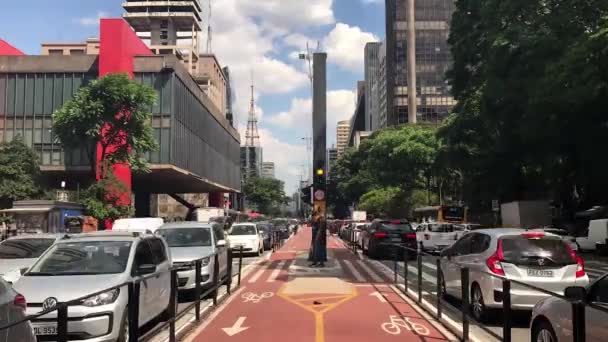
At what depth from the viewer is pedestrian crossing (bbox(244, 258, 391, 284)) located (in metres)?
17.7

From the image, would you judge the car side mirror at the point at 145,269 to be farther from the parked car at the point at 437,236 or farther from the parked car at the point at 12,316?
the parked car at the point at 437,236

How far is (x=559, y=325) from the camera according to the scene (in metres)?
6.34

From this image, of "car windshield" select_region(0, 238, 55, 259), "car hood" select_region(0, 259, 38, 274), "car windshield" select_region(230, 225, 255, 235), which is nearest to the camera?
"car hood" select_region(0, 259, 38, 274)

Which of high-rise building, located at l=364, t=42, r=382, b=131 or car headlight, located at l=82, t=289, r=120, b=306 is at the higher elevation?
high-rise building, located at l=364, t=42, r=382, b=131

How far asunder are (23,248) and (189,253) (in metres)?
3.62

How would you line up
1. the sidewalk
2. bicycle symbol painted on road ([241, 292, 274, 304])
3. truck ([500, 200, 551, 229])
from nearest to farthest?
the sidewalk, bicycle symbol painted on road ([241, 292, 274, 304]), truck ([500, 200, 551, 229])

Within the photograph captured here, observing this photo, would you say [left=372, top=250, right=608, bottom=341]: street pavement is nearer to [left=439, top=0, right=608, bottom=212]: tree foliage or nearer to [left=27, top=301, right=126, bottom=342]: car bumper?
[left=27, top=301, right=126, bottom=342]: car bumper

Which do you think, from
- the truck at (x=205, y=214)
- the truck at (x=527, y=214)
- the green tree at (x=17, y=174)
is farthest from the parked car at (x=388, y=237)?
the truck at (x=205, y=214)

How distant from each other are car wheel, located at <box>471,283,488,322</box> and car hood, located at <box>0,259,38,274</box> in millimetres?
8650

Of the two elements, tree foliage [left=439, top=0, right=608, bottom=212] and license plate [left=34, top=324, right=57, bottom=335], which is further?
tree foliage [left=439, top=0, right=608, bottom=212]

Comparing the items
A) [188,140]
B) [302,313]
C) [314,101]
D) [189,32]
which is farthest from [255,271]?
[189,32]

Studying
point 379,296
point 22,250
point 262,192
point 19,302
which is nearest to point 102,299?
point 19,302

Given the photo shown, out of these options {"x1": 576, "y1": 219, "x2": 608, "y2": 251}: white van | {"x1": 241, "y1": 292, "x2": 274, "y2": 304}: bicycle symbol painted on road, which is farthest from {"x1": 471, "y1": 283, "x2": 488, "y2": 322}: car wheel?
{"x1": 576, "y1": 219, "x2": 608, "y2": 251}: white van

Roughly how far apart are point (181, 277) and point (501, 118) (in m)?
23.7
